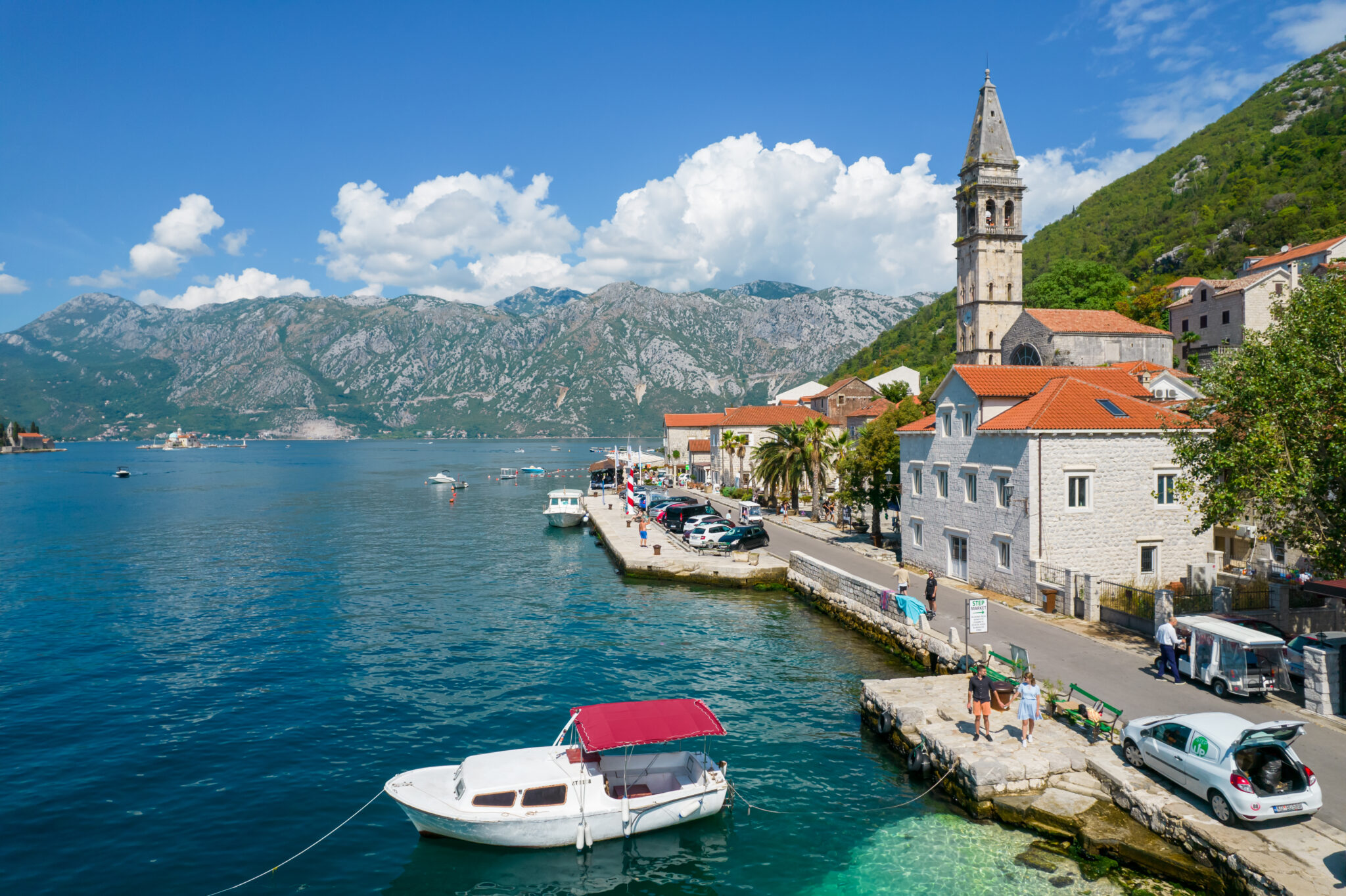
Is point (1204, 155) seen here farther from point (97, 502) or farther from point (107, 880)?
point (97, 502)

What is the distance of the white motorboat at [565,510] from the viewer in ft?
241

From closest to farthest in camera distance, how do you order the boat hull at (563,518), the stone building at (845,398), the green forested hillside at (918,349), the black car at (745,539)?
the black car at (745,539)
the boat hull at (563,518)
the stone building at (845,398)
the green forested hillside at (918,349)

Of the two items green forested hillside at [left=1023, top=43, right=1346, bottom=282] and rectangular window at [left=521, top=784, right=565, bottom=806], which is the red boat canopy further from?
green forested hillside at [left=1023, top=43, right=1346, bottom=282]

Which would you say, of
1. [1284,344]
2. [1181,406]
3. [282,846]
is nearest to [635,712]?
[282,846]

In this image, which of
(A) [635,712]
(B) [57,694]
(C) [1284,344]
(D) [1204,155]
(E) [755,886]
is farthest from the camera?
(D) [1204,155]

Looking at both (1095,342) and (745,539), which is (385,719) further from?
(1095,342)

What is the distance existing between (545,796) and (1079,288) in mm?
97283

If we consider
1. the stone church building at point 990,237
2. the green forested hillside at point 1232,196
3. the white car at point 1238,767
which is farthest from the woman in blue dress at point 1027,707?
the green forested hillside at point 1232,196

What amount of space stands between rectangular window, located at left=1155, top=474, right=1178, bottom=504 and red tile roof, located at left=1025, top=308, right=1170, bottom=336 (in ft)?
89.2

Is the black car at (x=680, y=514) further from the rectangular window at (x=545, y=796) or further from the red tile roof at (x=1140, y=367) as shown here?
the rectangular window at (x=545, y=796)

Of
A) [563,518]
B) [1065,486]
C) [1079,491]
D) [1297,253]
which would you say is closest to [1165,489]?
[1079,491]

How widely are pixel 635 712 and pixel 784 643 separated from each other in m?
15.3

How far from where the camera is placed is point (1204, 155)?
13800cm

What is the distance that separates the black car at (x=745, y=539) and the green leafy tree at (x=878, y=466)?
6.73 metres
